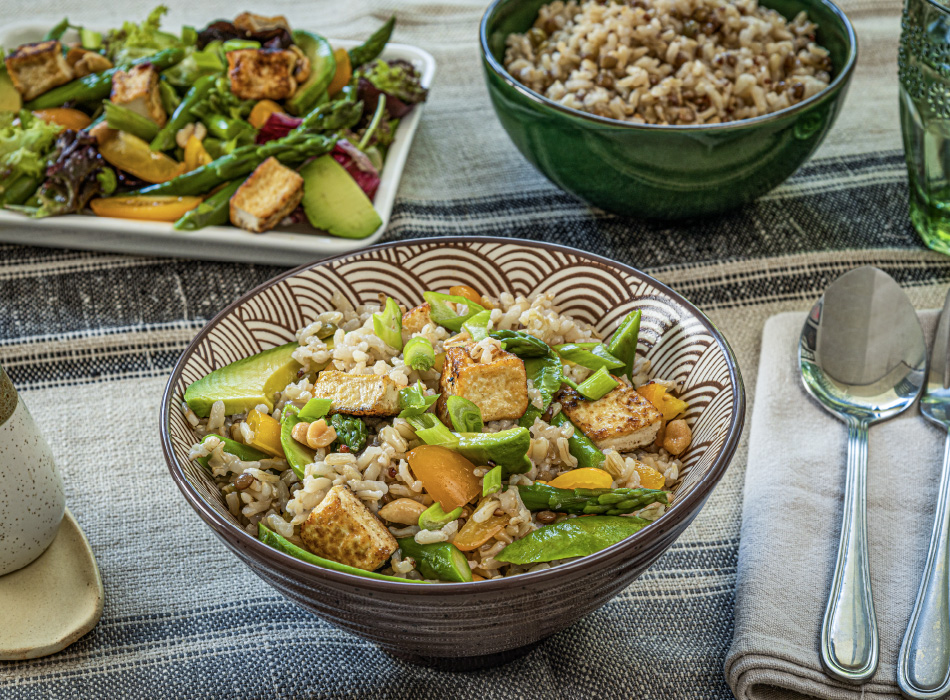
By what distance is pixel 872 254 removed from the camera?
96.3 inches

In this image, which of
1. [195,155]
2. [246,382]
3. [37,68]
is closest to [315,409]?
[246,382]

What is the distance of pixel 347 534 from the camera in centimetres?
127

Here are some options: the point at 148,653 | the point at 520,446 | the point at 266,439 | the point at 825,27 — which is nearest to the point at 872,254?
the point at 825,27

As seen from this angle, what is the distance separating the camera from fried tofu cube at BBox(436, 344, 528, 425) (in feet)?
4.68

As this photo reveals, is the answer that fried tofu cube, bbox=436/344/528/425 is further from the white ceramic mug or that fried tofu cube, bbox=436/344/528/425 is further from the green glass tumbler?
the green glass tumbler

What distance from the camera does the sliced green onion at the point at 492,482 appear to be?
4.34ft

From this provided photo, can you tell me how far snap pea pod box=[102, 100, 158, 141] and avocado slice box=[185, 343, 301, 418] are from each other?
130 cm

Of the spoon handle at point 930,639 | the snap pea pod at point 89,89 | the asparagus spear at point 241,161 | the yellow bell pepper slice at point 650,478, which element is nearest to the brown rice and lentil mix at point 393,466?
the yellow bell pepper slice at point 650,478

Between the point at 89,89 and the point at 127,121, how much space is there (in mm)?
309

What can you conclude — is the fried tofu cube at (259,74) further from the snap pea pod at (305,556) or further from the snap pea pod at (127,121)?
the snap pea pod at (305,556)

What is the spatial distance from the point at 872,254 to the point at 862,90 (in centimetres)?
97

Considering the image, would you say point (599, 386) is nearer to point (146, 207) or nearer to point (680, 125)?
point (680, 125)

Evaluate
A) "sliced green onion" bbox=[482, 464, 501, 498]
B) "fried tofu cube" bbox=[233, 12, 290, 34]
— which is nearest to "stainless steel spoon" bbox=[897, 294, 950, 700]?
"sliced green onion" bbox=[482, 464, 501, 498]

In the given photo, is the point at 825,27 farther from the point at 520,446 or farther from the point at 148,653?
the point at 148,653
